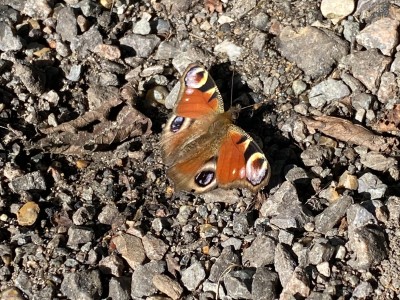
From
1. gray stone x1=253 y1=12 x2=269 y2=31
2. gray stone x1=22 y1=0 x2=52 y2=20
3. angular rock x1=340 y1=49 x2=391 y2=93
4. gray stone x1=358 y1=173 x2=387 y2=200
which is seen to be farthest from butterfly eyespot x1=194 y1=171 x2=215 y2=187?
gray stone x1=22 y1=0 x2=52 y2=20

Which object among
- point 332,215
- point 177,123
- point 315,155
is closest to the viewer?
point 332,215

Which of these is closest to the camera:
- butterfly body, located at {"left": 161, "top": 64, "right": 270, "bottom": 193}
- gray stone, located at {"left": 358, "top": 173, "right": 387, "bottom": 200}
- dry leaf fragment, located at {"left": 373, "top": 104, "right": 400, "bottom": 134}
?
gray stone, located at {"left": 358, "top": 173, "right": 387, "bottom": 200}

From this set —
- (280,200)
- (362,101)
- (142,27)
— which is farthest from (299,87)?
(142,27)

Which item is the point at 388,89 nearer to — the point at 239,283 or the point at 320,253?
→ the point at 320,253

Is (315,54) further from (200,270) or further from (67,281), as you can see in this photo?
Result: (67,281)

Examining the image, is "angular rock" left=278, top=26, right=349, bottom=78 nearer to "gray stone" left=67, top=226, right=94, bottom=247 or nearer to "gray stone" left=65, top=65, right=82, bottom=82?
"gray stone" left=65, top=65, right=82, bottom=82
